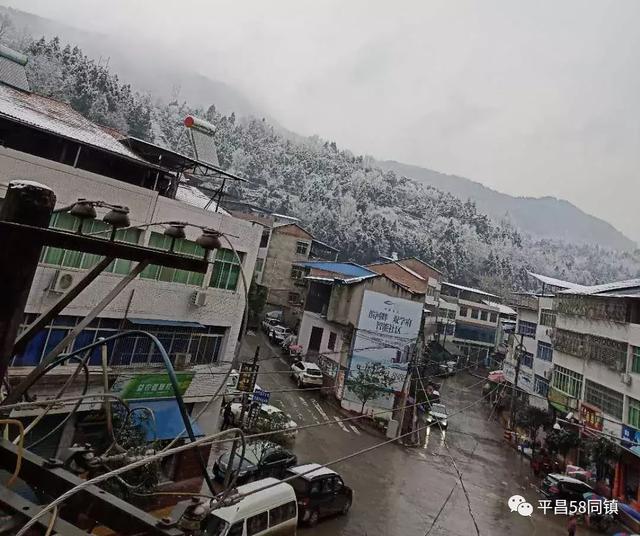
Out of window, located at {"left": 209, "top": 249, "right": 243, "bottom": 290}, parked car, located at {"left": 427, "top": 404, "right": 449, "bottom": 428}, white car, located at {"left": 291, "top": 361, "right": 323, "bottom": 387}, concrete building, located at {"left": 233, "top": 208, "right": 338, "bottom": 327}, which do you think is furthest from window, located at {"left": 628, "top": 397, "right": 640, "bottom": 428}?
concrete building, located at {"left": 233, "top": 208, "right": 338, "bottom": 327}

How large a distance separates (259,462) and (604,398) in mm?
18607

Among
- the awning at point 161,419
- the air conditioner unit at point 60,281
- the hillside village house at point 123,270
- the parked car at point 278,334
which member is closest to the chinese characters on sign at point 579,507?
the hillside village house at point 123,270

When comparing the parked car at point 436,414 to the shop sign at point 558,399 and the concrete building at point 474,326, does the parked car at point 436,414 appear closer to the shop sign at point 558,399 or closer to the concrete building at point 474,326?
the shop sign at point 558,399

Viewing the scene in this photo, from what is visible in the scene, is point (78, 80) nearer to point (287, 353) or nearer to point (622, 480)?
point (287, 353)

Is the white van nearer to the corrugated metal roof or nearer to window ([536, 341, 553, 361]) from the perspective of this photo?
the corrugated metal roof

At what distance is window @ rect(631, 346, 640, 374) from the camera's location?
65.5 feet

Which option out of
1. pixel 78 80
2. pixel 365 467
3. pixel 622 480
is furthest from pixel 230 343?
pixel 78 80

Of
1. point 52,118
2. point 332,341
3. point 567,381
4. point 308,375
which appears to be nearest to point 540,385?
point 567,381

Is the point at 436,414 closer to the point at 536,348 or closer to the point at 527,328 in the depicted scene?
the point at 536,348

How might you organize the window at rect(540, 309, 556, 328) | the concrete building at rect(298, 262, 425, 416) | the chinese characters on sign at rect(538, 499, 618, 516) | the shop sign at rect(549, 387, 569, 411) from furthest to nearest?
the window at rect(540, 309, 556, 328) < the concrete building at rect(298, 262, 425, 416) < the shop sign at rect(549, 387, 569, 411) < the chinese characters on sign at rect(538, 499, 618, 516)

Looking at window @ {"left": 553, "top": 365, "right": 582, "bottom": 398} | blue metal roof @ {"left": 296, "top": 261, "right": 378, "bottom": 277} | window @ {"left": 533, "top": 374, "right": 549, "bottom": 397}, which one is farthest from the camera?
blue metal roof @ {"left": 296, "top": 261, "right": 378, "bottom": 277}

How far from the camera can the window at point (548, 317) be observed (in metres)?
32.2

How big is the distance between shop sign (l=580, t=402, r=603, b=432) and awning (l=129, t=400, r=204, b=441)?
20.1 m

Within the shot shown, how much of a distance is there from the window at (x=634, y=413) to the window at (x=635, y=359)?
55.8 inches
